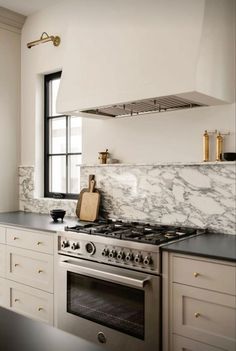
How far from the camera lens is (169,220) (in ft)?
9.58

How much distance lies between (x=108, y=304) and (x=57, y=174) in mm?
1872

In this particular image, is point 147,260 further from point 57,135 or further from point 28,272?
point 57,135

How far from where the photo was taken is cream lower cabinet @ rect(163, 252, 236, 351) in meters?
1.97

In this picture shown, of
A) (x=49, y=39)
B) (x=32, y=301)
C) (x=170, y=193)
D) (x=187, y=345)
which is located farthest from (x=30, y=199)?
(x=187, y=345)

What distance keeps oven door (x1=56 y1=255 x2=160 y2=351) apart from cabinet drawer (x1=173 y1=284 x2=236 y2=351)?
0.43 feet

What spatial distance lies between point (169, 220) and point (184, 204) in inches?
7.3

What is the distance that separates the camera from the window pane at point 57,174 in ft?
13.0

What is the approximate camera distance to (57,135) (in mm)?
4016

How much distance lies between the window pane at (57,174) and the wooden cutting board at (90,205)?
24.0 inches

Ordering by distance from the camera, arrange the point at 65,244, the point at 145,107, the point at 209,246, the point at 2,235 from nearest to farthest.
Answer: the point at 209,246 → the point at 65,244 → the point at 145,107 → the point at 2,235

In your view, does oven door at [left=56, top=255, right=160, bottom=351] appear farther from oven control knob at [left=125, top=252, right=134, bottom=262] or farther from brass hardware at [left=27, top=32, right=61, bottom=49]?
brass hardware at [left=27, top=32, right=61, bottom=49]

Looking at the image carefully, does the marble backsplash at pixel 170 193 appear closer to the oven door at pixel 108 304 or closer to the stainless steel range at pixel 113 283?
the stainless steel range at pixel 113 283

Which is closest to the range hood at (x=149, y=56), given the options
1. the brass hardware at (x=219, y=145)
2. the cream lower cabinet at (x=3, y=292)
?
the brass hardware at (x=219, y=145)

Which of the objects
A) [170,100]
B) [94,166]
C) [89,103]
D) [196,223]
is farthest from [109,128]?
[196,223]
